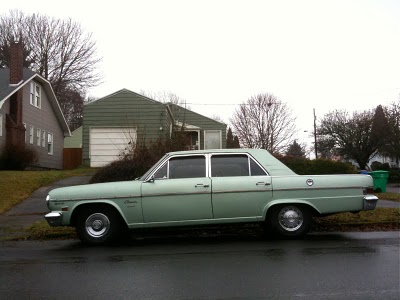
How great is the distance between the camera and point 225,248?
734 cm

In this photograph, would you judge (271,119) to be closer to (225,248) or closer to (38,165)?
(38,165)

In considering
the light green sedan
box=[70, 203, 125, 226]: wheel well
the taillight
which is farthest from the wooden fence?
the taillight

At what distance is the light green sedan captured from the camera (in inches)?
308

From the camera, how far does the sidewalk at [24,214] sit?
987 centimetres

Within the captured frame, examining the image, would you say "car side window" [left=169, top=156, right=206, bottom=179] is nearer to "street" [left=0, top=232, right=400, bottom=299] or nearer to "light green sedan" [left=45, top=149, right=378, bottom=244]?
"light green sedan" [left=45, top=149, right=378, bottom=244]

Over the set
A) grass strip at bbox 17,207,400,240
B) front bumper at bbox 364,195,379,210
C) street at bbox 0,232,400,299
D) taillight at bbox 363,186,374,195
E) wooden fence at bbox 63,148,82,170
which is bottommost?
street at bbox 0,232,400,299

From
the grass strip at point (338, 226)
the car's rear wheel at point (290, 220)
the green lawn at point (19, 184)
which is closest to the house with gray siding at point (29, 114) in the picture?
the green lawn at point (19, 184)

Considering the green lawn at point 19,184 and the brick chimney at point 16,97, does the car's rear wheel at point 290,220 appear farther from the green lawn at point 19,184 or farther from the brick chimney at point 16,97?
the brick chimney at point 16,97

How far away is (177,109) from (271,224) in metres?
26.3

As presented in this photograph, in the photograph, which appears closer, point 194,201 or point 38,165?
point 194,201

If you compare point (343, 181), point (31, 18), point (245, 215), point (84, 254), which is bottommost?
point (84, 254)

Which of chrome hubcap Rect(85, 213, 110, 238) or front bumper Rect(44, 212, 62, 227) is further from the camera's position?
chrome hubcap Rect(85, 213, 110, 238)

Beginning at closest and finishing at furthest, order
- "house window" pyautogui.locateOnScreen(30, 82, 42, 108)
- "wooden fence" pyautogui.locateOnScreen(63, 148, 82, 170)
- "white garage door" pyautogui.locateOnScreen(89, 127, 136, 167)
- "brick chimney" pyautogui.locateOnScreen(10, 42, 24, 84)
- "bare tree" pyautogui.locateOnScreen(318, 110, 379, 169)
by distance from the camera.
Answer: "brick chimney" pyautogui.locateOnScreen(10, 42, 24, 84), "white garage door" pyautogui.locateOnScreen(89, 127, 136, 167), "house window" pyautogui.locateOnScreen(30, 82, 42, 108), "wooden fence" pyautogui.locateOnScreen(63, 148, 82, 170), "bare tree" pyautogui.locateOnScreen(318, 110, 379, 169)

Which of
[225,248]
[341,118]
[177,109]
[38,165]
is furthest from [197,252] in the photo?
[341,118]
